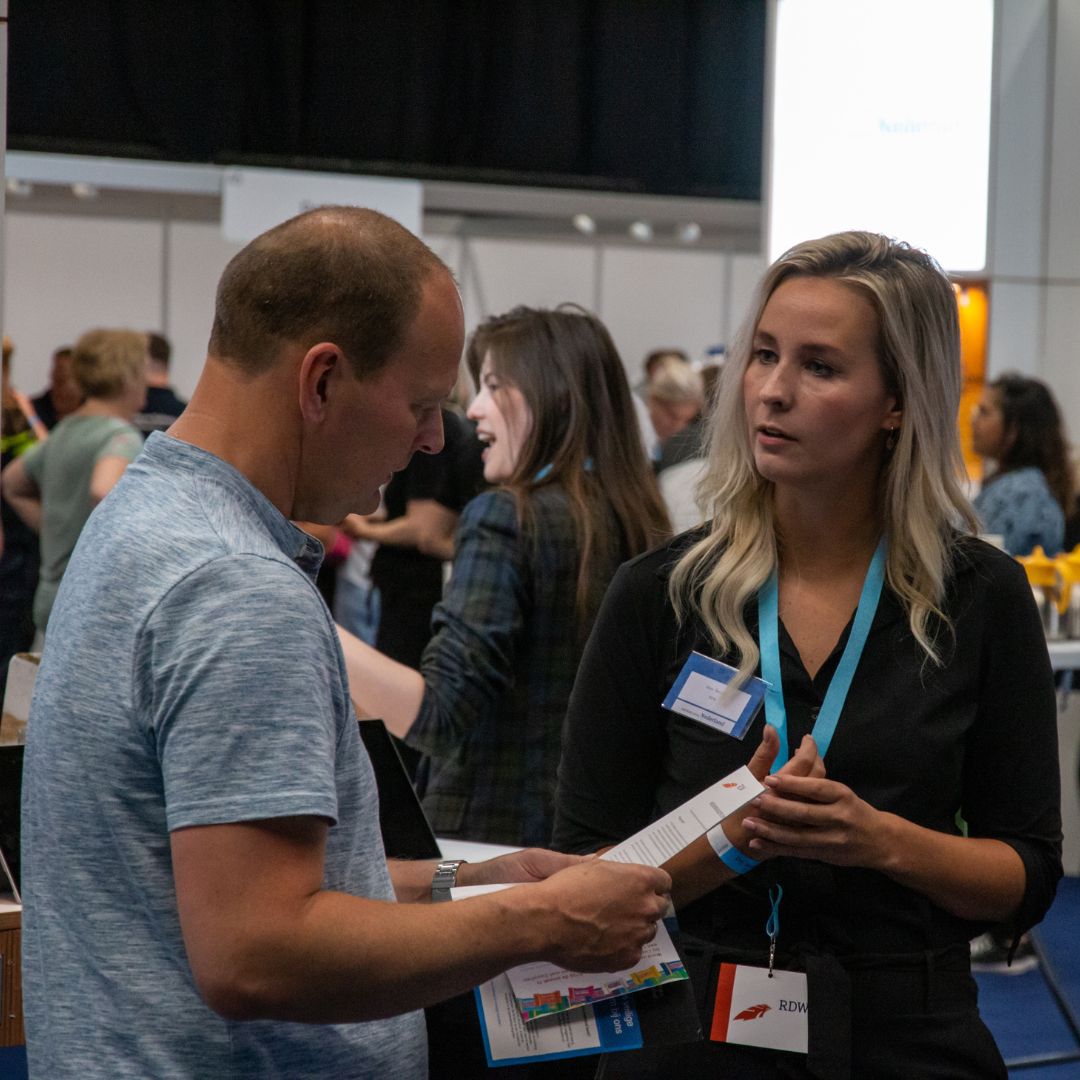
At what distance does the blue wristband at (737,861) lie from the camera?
4.34ft

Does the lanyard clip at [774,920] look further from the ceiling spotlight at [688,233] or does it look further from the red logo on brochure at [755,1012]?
the ceiling spotlight at [688,233]

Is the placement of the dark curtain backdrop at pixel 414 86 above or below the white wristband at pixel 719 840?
above

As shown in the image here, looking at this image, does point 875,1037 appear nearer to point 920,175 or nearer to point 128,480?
point 128,480

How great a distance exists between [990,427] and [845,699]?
381cm

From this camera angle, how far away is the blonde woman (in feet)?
4.47

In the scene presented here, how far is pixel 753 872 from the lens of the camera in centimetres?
141

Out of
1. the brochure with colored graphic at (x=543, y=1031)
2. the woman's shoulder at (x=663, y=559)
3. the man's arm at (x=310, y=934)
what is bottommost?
the brochure with colored graphic at (x=543, y=1031)

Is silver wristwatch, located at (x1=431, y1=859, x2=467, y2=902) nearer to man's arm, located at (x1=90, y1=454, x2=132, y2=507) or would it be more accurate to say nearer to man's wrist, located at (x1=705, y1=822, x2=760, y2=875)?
man's wrist, located at (x1=705, y1=822, x2=760, y2=875)

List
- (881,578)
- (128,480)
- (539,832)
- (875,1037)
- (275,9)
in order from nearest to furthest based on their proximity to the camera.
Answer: (128,480)
(875,1037)
(881,578)
(539,832)
(275,9)

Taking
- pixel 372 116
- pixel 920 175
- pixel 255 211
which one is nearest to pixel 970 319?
pixel 920 175

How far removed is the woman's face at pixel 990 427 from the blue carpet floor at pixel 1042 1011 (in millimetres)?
1660

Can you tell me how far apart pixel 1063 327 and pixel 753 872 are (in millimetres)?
5085

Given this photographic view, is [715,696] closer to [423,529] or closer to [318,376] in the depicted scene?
[318,376]

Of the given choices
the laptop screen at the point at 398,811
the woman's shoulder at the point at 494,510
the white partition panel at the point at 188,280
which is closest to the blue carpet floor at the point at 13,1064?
the laptop screen at the point at 398,811
